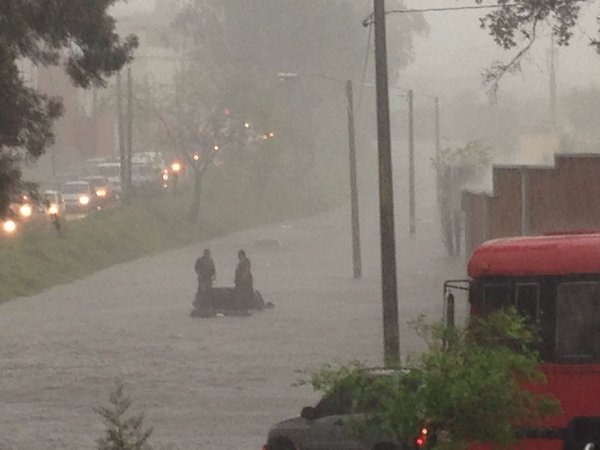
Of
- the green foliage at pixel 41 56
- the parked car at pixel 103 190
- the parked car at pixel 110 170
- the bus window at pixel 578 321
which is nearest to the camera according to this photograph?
the bus window at pixel 578 321

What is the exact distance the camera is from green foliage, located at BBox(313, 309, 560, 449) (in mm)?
11195

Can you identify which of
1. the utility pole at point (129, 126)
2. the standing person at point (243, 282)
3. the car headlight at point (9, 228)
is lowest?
the standing person at point (243, 282)

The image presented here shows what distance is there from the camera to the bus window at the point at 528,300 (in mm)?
16078

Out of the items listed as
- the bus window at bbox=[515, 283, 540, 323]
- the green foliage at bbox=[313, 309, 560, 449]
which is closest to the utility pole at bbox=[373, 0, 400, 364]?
the bus window at bbox=[515, 283, 540, 323]

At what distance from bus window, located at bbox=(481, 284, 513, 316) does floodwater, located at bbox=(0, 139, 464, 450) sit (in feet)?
16.1

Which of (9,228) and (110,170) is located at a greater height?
(110,170)

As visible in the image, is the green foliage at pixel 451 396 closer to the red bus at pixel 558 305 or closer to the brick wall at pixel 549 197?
the red bus at pixel 558 305

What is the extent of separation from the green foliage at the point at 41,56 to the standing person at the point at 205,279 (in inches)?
568

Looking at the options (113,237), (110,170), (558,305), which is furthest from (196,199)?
(558,305)

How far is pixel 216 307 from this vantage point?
40469 millimetres

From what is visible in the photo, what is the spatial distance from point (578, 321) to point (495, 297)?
888 mm

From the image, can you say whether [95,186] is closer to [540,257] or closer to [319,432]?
[319,432]

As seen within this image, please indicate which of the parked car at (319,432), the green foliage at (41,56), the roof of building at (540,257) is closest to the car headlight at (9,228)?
the green foliage at (41,56)

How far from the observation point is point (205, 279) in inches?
1565
